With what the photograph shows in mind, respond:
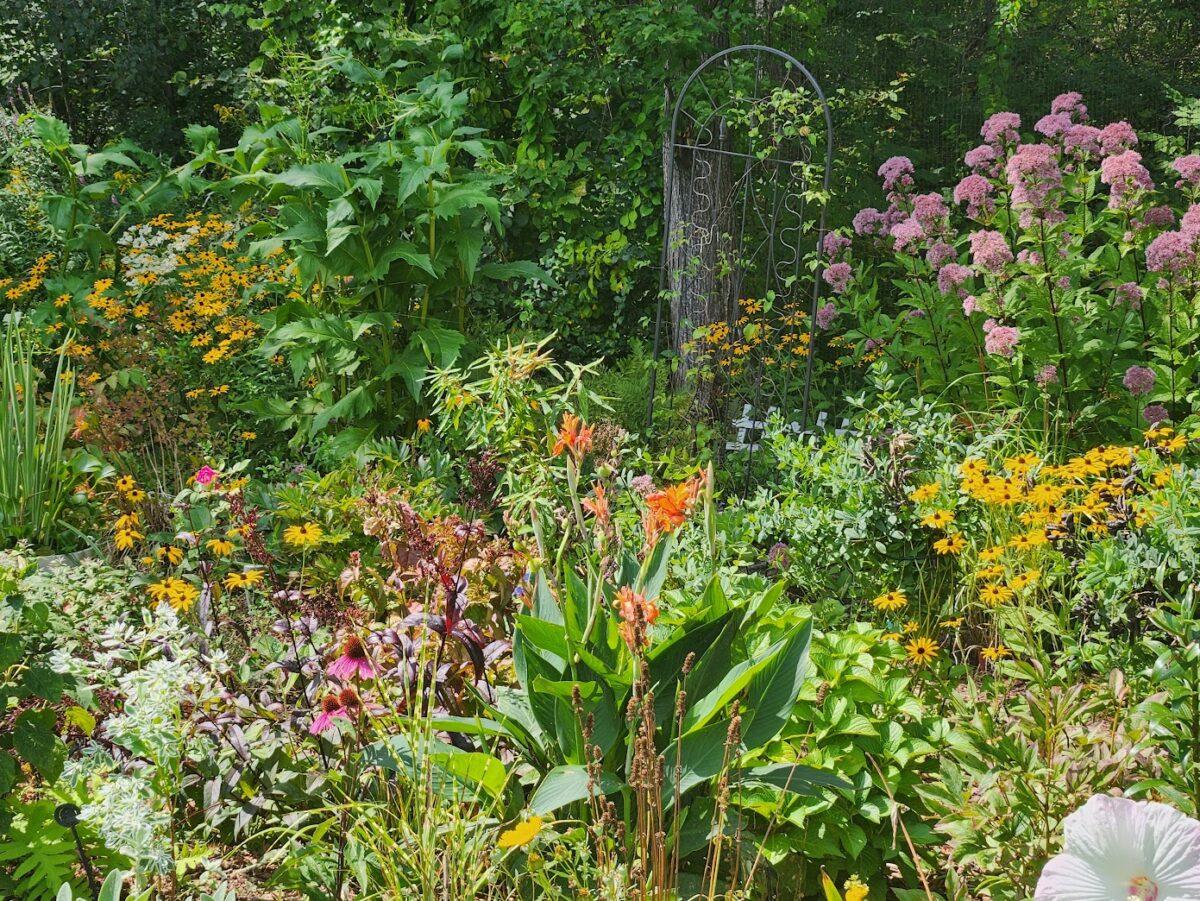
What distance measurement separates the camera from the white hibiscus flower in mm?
1122

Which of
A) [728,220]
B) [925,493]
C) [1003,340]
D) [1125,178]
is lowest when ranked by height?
[925,493]

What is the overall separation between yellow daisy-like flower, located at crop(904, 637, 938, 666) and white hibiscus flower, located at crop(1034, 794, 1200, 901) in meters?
1.22

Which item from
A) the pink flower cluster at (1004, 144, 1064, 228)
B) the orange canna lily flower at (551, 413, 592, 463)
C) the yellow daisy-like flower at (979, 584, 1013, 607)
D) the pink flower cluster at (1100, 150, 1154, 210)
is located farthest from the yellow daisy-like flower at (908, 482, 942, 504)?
the pink flower cluster at (1100, 150, 1154, 210)

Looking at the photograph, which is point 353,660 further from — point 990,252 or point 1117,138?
point 1117,138

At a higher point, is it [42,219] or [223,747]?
[42,219]

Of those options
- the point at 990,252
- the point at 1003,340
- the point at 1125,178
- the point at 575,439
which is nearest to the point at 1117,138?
the point at 1125,178

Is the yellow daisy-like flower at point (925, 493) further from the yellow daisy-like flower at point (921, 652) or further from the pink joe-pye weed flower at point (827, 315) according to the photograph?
the pink joe-pye weed flower at point (827, 315)

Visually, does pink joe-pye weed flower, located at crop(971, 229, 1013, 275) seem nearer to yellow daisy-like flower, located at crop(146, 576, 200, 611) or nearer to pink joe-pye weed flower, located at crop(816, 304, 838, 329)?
pink joe-pye weed flower, located at crop(816, 304, 838, 329)

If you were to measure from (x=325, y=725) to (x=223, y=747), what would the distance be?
0.42 metres

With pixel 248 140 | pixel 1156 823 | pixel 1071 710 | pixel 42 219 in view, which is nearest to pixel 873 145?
pixel 248 140

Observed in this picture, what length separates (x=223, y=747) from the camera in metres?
2.29

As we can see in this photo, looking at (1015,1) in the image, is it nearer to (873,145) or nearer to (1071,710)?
(873,145)

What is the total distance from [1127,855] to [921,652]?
4.53ft

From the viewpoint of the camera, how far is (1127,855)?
3.75ft
